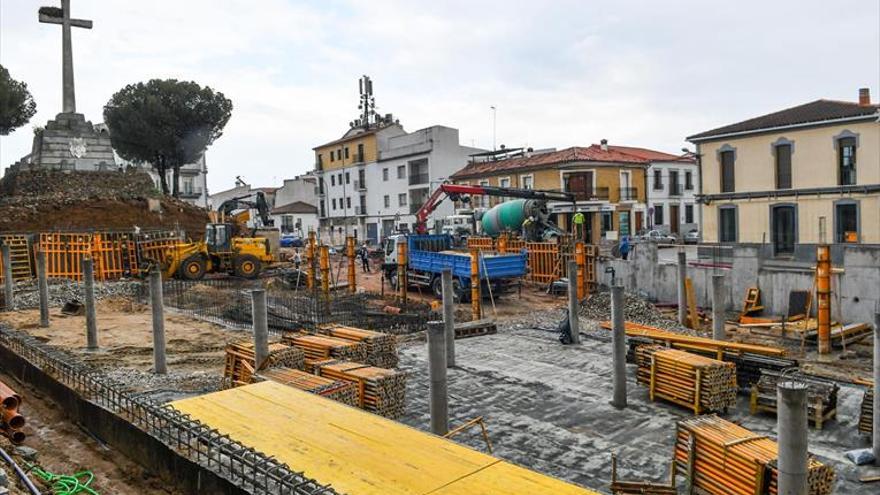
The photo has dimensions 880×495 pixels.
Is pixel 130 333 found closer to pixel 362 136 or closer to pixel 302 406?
pixel 302 406

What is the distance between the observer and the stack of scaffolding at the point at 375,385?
9.82 metres

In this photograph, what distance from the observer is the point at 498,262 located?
2320 cm

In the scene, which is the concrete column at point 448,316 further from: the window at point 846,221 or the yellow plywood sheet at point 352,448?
the window at point 846,221

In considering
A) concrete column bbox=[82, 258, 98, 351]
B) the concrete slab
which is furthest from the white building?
concrete column bbox=[82, 258, 98, 351]

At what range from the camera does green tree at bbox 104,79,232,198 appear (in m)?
47.5

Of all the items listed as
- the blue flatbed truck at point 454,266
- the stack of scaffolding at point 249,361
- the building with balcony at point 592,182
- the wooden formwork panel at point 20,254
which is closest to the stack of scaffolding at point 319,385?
the stack of scaffolding at point 249,361

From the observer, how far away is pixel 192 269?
2902 centimetres

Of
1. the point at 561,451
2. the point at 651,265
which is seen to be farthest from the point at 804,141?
the point at 561,451

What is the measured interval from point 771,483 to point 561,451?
9.57ft

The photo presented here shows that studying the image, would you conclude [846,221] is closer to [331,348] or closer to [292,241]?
[331,348]

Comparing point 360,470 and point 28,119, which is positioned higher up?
point 28,119

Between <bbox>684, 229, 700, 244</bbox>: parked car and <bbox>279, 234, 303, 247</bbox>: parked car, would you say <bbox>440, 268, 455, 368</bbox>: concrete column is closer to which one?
<bbox>684, 229, 700, 244</bbox>: parked car

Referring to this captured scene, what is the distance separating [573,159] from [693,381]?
35408 mm

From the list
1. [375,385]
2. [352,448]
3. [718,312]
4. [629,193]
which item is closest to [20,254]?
[375,385]
